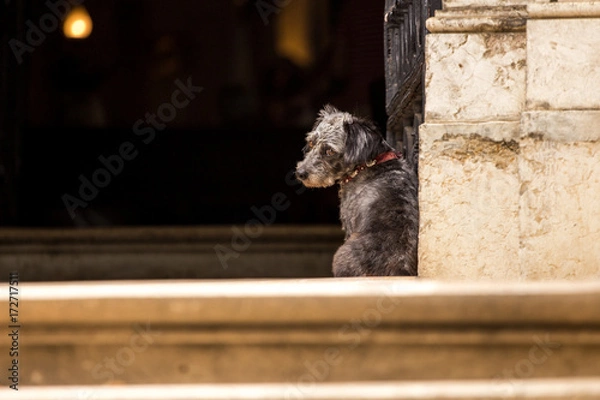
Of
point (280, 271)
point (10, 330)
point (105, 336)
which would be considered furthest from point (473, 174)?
point (280, 271)

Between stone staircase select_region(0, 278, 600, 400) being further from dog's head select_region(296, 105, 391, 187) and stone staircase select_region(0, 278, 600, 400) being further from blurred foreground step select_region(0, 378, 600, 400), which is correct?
dog's head select_region(296, 105, 391, 187)

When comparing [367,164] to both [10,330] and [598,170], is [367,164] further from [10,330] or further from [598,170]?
[10,330]

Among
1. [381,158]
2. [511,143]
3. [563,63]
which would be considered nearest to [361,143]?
[381,158]

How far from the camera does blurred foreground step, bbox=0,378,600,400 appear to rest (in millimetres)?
2492

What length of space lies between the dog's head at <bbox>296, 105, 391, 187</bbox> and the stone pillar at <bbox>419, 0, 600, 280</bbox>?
3.27 ft

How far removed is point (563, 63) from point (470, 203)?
737mm

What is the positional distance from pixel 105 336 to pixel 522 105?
2062 millimetres

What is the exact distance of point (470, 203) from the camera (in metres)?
3.43

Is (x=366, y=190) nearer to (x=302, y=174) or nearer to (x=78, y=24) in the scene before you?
(x=302, y=174)

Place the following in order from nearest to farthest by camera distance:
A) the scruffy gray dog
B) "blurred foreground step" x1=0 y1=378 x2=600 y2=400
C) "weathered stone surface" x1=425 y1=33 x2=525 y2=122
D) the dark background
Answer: "blurred foreground step" x1=0 y1=378 x2=600 y2=400 → "weathered stone surface" x1=425 y1=33 x2=525 y2=122 → the scruffy gray dog → the dark background

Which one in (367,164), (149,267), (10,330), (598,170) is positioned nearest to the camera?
(10,330)

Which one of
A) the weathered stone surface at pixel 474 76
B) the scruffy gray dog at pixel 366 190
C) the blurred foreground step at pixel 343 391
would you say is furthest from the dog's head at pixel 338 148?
the blurred foreground step at pixel 343 391

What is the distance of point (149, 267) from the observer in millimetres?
7109

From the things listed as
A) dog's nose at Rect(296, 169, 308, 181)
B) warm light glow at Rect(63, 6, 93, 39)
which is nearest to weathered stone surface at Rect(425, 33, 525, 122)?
dog's nose at Rect(296, 169, 308, 181)
